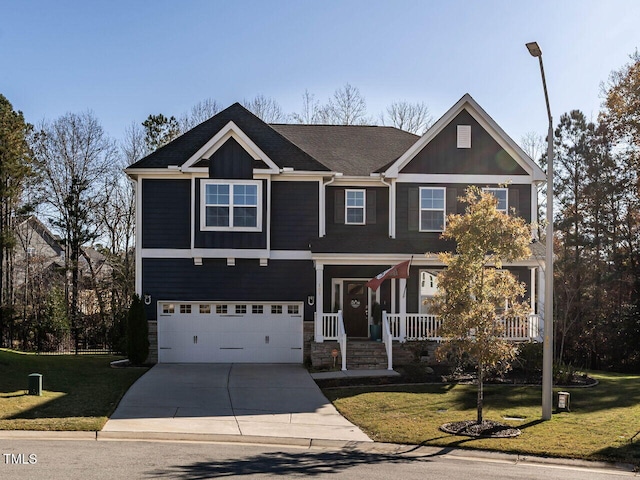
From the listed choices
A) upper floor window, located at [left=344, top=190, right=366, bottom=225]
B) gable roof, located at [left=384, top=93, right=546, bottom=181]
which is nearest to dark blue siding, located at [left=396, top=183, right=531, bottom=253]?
gable roof, located at [left=384, top=93, right=546, bottom=181]

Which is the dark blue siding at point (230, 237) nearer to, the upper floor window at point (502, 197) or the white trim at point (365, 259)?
the white trim at point (365, 259)

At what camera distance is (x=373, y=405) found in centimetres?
1625

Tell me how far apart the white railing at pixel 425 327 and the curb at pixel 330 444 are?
384 inches

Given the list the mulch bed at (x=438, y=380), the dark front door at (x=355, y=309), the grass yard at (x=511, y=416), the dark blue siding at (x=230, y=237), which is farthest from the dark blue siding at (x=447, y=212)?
the grass yard at (x=511, y=416)

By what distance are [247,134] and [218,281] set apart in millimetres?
5538

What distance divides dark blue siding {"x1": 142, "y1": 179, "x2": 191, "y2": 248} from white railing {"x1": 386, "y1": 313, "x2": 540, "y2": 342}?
7.50 m

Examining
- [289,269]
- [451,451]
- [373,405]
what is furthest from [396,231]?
[451,451]

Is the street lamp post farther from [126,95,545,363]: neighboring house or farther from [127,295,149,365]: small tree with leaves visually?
[127,295,149,365]: small tree with leaves

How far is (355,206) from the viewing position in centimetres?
2498

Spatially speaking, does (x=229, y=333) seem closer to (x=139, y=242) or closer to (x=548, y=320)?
(x=139, y=242)

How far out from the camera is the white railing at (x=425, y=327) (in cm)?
2252

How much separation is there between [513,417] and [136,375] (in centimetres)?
1114

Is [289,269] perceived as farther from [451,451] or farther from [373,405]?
[451,451]

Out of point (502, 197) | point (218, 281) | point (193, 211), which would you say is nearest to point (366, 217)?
point (502, 197)
